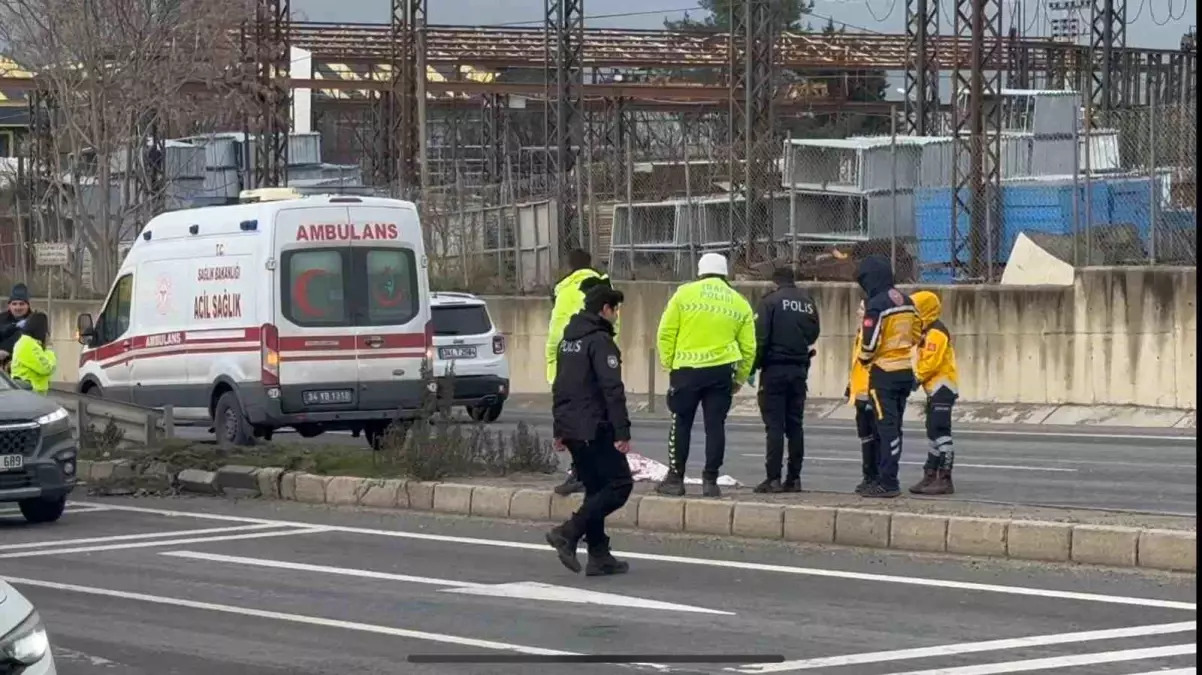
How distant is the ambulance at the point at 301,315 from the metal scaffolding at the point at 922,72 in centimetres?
3468

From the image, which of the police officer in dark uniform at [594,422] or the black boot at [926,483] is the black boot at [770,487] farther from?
the police officer in dark uniform at [594,422]

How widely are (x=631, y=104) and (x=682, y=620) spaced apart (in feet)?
187

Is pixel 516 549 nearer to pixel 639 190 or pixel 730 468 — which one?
pixel 730 468

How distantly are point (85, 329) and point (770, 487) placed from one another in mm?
9919

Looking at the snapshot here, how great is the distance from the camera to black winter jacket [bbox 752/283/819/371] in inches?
548

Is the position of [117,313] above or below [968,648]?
above

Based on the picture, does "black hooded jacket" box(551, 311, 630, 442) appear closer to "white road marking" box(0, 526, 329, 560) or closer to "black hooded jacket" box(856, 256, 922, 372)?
"black hooded jacket" box(856, 256, 922, 372)

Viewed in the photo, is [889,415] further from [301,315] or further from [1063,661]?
[301,315]

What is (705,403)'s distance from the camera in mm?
13594

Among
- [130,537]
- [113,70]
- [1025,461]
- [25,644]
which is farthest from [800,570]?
[113,70]

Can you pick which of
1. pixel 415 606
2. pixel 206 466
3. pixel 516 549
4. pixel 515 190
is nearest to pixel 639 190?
pixel 515 190

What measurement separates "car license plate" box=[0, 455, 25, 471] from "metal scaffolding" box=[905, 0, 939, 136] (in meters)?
40.3

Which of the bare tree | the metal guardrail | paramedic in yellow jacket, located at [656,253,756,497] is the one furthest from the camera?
the bare tree

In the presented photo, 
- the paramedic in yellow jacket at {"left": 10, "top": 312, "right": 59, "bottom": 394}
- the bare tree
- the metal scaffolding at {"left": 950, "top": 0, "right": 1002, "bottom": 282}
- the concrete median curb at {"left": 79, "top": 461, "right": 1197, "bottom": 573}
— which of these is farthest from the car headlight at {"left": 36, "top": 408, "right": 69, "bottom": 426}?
the bare tree
